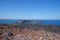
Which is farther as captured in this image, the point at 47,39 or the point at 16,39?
the point at 47,39

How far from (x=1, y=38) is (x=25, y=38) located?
271 cm

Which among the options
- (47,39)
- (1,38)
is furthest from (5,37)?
(47,39)

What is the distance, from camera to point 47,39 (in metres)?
13.0

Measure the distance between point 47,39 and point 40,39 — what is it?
100cm

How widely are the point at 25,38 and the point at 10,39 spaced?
181cm

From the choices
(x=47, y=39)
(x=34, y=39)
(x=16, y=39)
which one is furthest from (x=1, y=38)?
(x=47, y=39)

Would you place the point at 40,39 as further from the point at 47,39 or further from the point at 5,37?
the point at 5,37

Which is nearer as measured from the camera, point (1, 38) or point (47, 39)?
point (1, 38)

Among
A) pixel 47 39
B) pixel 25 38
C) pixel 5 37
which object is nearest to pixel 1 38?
pixel 5 37

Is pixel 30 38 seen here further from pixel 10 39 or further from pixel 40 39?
pixel 10 39

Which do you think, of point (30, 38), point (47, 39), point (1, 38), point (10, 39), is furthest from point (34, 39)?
point (1, 38)

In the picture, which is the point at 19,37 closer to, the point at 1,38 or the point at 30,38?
the point at 30,38

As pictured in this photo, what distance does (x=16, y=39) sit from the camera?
473 inches

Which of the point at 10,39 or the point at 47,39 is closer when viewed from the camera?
the point at 10,39
